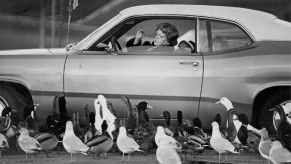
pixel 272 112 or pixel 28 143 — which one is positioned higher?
pixel 272 112

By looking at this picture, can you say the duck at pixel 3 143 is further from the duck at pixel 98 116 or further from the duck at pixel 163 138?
the duck at pixel 163 138

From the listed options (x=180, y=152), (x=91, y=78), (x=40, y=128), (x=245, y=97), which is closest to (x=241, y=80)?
(x=245, y=97)

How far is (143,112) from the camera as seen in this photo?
6.95 m

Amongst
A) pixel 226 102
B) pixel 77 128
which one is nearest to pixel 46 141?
pixel 77 128

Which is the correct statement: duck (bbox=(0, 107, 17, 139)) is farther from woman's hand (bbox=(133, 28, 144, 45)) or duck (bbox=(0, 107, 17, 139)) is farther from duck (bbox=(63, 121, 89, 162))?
woman's hand (bbox=(133, 28, 144, 45))

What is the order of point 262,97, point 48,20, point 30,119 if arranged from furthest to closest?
point 48,20, point 30,119, point 262,97

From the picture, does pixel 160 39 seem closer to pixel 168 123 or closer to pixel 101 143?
pixel 168 123

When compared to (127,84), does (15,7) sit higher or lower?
higher

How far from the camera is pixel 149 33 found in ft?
23.2

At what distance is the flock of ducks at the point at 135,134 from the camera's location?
22.5ft

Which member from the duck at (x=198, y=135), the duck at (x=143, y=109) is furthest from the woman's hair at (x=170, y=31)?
the duck at (x=198, y=135)

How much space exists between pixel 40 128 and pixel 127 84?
2.64 ft

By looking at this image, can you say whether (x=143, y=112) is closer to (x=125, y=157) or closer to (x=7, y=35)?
(x=125, y=157)

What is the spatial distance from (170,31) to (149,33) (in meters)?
0.18
